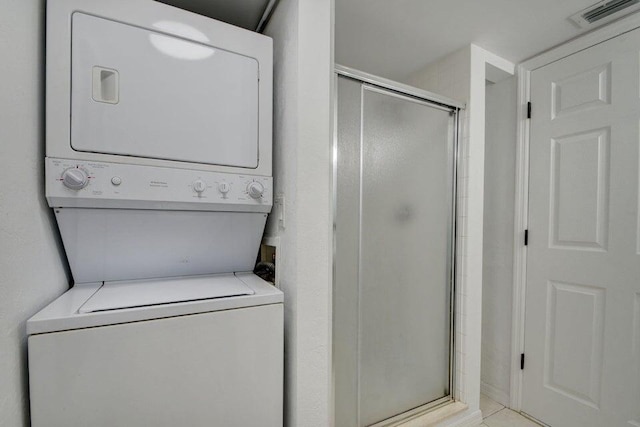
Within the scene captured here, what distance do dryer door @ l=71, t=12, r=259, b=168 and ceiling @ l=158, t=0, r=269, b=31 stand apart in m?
0.39

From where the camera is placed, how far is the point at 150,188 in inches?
39.3

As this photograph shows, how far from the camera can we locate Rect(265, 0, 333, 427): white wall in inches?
43.5

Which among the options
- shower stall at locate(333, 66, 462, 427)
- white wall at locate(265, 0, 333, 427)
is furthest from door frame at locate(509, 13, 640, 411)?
white wall at locate(265, 0, 333, 427)

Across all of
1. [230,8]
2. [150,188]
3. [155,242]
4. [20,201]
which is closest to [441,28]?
[230,8]

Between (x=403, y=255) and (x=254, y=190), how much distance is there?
3.23ft

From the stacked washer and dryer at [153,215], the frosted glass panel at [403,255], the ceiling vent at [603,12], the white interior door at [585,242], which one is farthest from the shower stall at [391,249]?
the ceiling vent at [603,12]

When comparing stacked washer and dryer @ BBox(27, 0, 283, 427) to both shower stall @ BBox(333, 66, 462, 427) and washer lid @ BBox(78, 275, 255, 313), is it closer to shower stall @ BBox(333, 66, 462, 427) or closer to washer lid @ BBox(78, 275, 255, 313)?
washer lid @ BBox(78, 275, 255, 313)

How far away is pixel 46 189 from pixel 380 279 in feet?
4.77

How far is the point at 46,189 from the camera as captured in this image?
869mm

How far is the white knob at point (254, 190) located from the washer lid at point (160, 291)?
37 cm

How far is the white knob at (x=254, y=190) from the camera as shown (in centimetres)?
114

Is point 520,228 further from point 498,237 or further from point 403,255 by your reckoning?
point 403,255

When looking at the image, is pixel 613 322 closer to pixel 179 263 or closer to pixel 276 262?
pixel 276 262

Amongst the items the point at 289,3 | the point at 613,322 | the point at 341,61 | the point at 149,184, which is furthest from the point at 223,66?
the point at 613,322
